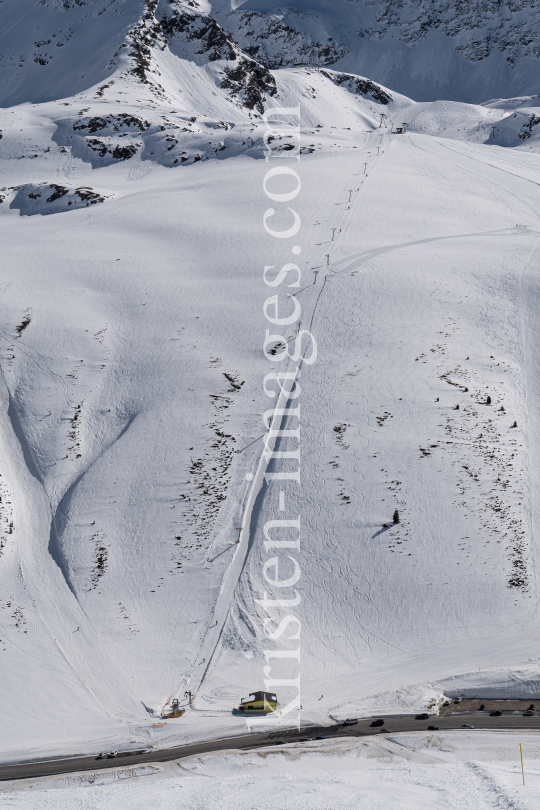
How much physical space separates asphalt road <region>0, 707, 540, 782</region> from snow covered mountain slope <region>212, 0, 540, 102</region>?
510ft

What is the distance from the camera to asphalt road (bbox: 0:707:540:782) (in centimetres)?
2941

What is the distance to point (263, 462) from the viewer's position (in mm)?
44906

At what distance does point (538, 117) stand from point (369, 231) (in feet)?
200

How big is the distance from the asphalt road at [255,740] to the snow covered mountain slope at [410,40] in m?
156

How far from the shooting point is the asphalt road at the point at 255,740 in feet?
96.5

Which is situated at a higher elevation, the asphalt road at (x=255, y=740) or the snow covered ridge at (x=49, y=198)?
the snow covered ridge at (x=49, y=198)

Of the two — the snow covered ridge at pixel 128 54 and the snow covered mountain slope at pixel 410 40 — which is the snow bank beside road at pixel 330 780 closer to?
the snow covered ridge at pixel 128 54

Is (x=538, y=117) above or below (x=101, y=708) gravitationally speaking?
above

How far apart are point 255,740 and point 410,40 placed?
593ft

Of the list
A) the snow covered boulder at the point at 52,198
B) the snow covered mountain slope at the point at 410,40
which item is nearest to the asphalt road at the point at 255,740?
the snow covered boulder at the point at 52,198

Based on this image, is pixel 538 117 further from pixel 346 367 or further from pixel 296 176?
pixel 346 367

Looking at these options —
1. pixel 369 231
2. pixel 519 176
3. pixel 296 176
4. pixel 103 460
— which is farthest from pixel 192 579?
pixel 519 176

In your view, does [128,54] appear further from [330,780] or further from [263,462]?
[330,780]

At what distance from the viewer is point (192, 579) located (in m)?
38.9
